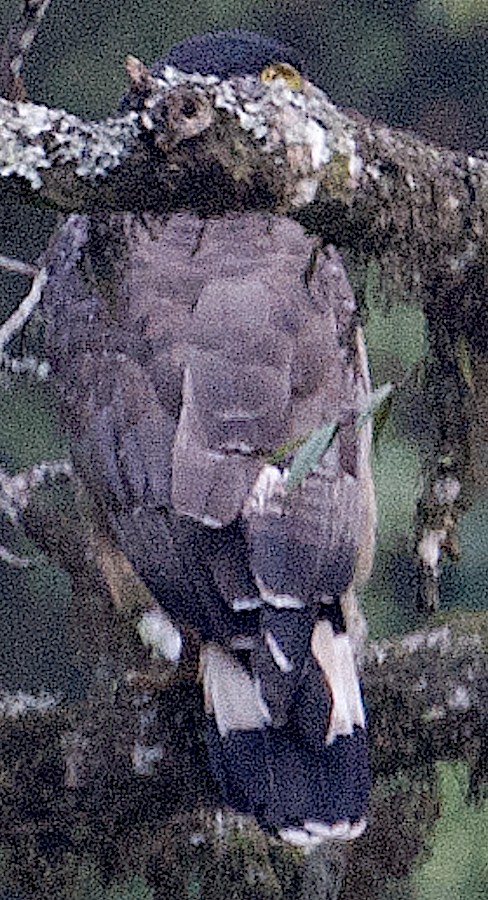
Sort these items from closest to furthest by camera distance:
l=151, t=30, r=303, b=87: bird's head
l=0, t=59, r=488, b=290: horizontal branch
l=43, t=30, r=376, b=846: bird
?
l=0, t=59, r=488, b=290: horizontal branch
l=43, t=30, r=376, b=846: bird
l=151, t=30, r=303, b=87: bird's head

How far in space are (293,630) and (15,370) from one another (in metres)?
0.73

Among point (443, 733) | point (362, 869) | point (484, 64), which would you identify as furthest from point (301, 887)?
point (484, 64)

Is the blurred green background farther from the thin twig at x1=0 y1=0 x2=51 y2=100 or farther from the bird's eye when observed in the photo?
the thin twig at x1=0 y1=0 x2=51 y2=100

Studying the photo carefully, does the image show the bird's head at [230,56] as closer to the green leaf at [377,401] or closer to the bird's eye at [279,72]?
the bird's eye at [279,72]

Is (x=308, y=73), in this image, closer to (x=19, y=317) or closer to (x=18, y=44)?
(x=19, y=317)

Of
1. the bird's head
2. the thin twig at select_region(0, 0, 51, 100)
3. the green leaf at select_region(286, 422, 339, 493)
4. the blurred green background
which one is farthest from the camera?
the blurred green background

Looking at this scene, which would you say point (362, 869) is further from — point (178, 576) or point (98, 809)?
point (178, 576)

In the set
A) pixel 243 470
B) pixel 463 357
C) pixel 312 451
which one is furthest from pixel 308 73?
pixel 312 451

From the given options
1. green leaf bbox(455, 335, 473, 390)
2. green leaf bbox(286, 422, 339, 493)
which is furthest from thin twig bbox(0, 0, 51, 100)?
green leaf bbox(455, 335, 473, 390)

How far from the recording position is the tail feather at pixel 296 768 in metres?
2.29

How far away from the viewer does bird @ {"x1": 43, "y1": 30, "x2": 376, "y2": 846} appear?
232cm

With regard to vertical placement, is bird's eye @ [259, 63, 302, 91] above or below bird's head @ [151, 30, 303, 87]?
above

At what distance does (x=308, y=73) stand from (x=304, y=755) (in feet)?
8.92

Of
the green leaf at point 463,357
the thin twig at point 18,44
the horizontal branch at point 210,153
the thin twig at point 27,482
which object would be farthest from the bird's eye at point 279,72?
the horizontal branch at point 210,153
